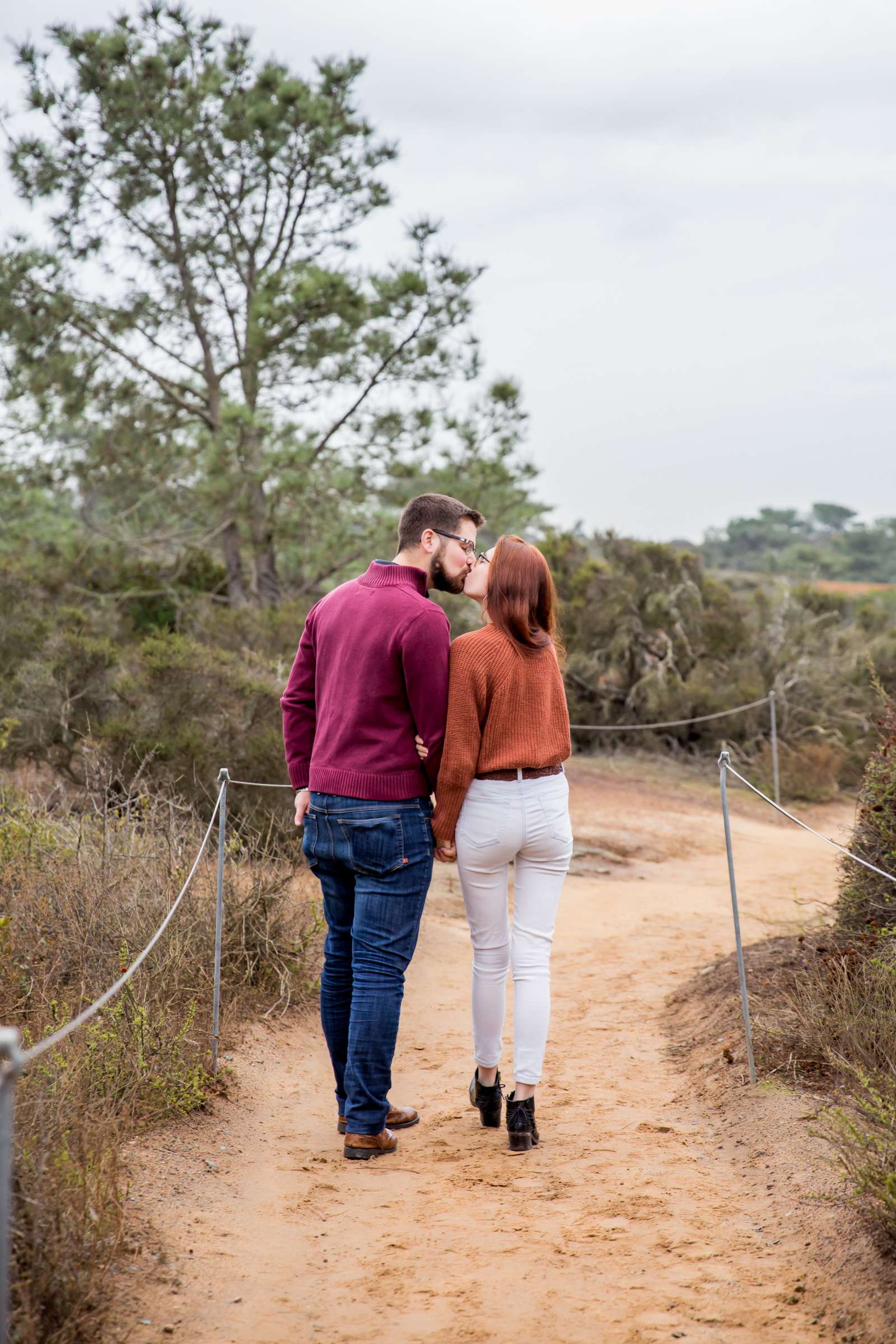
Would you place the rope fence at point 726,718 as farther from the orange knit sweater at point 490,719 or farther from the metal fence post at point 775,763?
the orange knit sweater at point 490,719

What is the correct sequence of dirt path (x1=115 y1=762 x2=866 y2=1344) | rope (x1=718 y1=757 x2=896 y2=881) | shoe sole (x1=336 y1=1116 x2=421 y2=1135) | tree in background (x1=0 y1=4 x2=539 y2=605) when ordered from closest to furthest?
1. dirt path (x1=115 y1=762 x2=866 y2=1344)
2. rope (x1=718 y1=757 x2=896 y2=881)
3. shoe sole (x1=336 y1=1116 x2=421 y2=1135)
4. tree in background (x1=0 y1=4 x2=539 y2=605)

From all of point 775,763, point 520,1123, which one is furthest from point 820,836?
point 775,763

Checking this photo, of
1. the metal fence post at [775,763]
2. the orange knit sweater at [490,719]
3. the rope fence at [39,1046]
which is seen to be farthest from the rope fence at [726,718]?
the orange knit sweater at [490,719]

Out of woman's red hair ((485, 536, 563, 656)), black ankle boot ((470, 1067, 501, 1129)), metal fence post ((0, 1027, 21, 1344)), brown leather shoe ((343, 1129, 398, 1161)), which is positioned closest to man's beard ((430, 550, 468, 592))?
woman's red hair ((485, 536, 563, 656))

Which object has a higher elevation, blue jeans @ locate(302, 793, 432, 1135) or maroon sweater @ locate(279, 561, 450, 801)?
maroon sweater @ locate(279, 561, 450, 801)

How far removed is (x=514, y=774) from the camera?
3.75 m

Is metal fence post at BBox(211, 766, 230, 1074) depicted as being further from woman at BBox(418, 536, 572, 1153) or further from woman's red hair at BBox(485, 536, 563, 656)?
woman's red hair at BBox(485, 536, 563, 656)

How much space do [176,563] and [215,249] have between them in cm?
367

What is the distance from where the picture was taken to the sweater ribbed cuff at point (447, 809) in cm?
371

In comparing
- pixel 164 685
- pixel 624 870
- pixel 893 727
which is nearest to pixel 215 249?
pixel 164 685

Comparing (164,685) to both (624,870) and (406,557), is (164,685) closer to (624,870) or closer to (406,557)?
(624,870)

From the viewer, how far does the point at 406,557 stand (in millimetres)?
3859

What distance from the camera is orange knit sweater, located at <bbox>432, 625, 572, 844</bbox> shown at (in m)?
3.70

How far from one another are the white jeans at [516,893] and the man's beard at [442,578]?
64 cm
